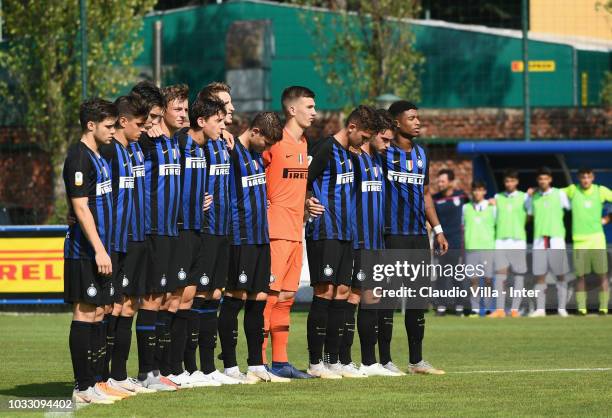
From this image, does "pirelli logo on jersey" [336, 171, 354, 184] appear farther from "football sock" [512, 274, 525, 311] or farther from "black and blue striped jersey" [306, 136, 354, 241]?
"football sock" [512, 274, 525, 311]

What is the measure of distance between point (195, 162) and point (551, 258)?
10.2m

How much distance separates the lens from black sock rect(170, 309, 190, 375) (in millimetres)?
11438

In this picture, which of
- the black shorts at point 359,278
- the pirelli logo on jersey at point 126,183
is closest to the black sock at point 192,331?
the pirelli logo on jersey at point 126,183

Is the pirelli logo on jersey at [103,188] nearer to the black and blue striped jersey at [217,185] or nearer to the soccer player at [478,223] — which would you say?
the black and blue striped jersey at [217,185]

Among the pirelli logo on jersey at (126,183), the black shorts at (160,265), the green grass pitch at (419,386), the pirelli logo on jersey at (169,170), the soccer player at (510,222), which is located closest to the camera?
the green grass pitch at (419,386)

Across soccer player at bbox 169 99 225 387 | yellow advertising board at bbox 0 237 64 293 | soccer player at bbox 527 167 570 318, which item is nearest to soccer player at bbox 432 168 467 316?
soccer player at bbox 527 167 570 318

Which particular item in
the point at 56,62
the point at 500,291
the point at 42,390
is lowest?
the point at 42,390

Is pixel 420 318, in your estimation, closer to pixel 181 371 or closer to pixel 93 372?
pixel 181 371

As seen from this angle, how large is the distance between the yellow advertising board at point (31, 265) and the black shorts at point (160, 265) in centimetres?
995

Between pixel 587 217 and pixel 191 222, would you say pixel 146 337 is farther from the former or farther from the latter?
pixel 587 217

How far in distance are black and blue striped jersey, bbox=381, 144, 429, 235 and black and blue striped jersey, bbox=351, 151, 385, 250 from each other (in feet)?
0.39

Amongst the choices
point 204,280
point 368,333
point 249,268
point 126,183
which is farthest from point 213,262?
point 368,333

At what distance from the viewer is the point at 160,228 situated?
11102 millimetres

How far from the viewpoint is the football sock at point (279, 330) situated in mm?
12195
